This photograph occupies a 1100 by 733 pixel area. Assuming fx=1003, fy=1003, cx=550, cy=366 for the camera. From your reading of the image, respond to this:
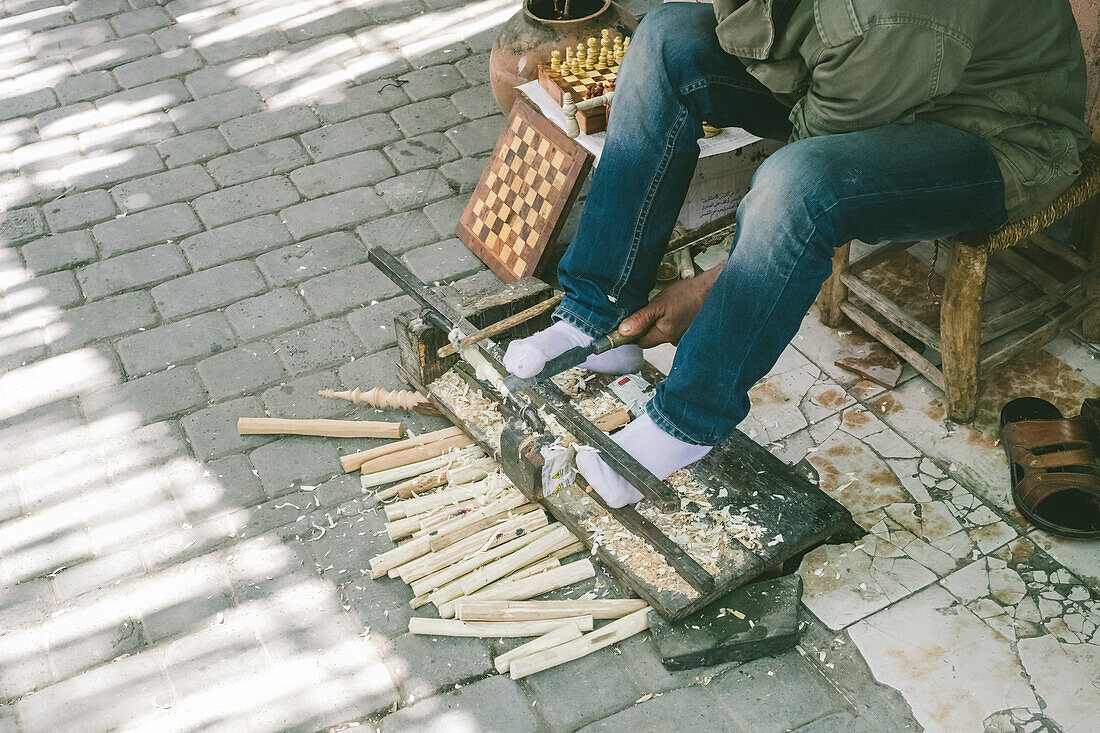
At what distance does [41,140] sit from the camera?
4820 millimetres

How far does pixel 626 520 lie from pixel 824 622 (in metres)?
0.60

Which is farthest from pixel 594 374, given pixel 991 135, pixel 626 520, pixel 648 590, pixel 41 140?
pixel 41 140

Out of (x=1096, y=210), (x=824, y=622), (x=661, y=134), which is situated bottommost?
(x=824, y=622)

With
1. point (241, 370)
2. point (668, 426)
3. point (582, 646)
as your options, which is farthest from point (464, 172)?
point (582, 646)

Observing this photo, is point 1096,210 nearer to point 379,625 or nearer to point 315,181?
point 379,625

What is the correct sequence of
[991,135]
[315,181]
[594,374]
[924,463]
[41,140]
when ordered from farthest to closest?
[41,140] < [315,181] < [594,374] < [924,463] < [991,135]

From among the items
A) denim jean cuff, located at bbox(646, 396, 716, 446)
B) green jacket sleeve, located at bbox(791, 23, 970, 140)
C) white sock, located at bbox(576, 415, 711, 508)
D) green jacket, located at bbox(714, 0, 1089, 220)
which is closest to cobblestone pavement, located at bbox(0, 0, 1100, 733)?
white sock, located at bbox(576, 415, 711, 508)

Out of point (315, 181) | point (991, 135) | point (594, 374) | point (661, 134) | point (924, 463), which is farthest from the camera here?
point (315, 181)

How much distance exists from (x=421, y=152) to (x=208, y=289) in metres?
1.22

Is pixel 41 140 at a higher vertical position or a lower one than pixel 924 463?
lower

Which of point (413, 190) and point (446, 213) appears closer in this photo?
point (446, 213)

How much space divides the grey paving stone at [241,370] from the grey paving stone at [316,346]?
1.8 inches

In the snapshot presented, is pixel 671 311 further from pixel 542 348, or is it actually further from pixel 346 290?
pixel 346 290

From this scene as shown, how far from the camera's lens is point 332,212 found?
432 cm
